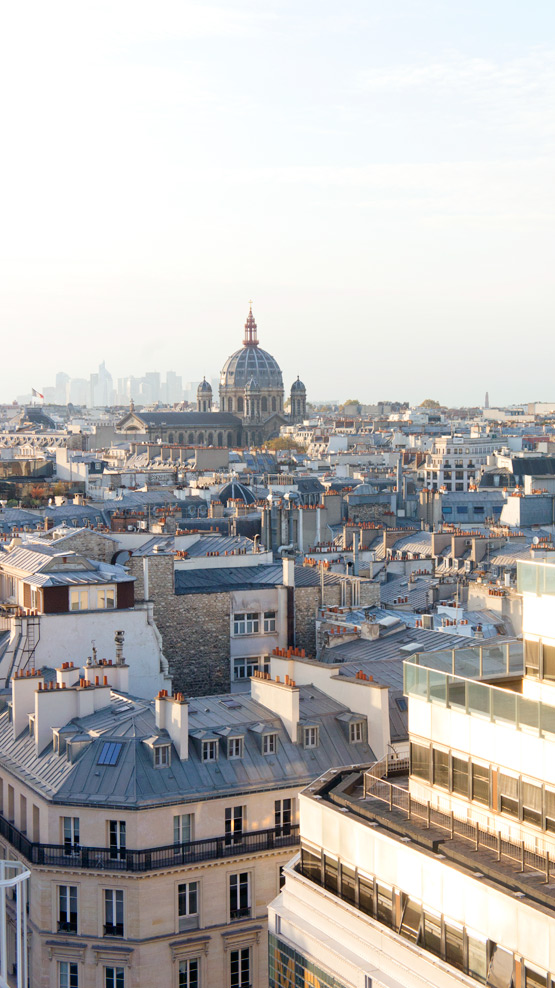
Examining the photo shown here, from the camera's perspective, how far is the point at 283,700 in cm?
2266

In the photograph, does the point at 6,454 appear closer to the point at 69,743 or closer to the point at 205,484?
the point at 205,484

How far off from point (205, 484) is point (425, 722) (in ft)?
192

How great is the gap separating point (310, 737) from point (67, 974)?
4981mm

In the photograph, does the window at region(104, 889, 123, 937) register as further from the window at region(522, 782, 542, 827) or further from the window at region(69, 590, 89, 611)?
Result: the window at region(522, 782, 542, 827)

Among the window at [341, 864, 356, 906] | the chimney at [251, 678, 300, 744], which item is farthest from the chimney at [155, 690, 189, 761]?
the window at [341, 864, 356, 906]

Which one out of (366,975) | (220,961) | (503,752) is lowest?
(220,961)

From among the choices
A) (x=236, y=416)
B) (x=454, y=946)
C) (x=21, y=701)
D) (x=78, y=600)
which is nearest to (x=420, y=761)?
(x=454, y=946)

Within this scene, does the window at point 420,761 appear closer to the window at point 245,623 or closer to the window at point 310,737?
the window at point 310,737

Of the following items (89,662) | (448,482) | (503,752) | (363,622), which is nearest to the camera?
(503,752)

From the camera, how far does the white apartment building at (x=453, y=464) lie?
3679 inches

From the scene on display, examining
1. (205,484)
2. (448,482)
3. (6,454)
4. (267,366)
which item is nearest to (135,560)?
(205,484)

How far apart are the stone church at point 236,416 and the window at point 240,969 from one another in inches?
5289

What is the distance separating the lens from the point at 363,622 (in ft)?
98.3

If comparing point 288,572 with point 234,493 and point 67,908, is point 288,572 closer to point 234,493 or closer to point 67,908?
point 67,908
